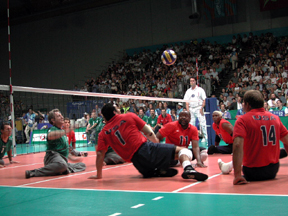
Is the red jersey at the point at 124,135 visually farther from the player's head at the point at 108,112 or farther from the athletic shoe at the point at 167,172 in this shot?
the athletic shoe at the point at 167,172

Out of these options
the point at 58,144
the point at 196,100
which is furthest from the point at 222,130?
the point at 58,144

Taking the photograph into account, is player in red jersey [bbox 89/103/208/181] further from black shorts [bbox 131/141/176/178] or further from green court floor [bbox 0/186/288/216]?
green court floor [bbox 0/186/288/216]

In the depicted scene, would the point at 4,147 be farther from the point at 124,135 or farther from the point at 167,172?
the point at 167,172

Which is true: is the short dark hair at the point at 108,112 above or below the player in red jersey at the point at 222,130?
above

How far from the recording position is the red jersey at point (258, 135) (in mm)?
3953

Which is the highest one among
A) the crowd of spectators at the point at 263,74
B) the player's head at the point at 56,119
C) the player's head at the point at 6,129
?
the crowd of spectators at the point at 263,74

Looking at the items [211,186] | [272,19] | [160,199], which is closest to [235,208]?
[160,199]

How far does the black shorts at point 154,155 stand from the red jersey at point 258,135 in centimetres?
107

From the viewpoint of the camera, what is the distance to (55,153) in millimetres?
5879

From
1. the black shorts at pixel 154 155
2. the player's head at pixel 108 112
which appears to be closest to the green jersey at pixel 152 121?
the player's head at pixel 108 112

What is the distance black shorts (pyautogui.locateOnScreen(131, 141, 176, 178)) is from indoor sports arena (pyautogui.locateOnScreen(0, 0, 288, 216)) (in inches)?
0.6

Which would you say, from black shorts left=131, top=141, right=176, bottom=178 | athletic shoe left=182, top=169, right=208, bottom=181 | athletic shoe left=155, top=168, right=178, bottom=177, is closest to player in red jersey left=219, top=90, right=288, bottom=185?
athletic shoe left=182, top=169, right=208, bottom=181

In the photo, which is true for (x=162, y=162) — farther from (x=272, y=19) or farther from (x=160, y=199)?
(x=272, y=19)

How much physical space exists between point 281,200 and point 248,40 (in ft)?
59.9
